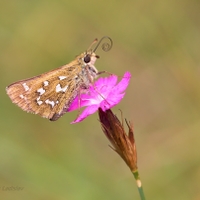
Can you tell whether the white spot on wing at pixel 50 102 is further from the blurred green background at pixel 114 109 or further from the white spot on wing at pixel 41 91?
the blurred green background at pixel 114 109

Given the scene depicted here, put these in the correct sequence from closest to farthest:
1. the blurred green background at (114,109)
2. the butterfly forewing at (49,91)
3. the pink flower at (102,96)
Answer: the pink flower at (102,96), the butterfly forewing at (49,91), the blurred green background at (114,109)

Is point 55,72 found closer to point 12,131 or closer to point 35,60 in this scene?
point 12,131

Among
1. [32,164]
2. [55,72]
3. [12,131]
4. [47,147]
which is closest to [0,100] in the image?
[12,131]

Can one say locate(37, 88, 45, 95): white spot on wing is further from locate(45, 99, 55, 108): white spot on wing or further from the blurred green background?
the blurred green background

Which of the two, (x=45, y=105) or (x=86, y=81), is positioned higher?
(x=86, y=81)

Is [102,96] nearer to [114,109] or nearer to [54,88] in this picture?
[54,88]

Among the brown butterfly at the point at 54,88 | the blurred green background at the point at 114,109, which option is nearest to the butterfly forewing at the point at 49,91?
the brown butterfly at the point at 54,88

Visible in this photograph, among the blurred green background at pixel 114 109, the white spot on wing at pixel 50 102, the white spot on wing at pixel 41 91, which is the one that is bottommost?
the white spot on wing at pixel 50 102
